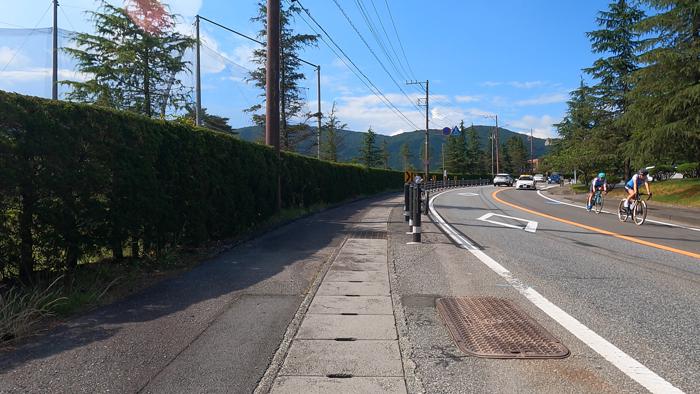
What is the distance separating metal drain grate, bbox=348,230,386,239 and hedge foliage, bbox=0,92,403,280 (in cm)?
300

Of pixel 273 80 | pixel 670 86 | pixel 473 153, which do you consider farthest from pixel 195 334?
pixel 473 153

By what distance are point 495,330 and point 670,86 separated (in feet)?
78.9

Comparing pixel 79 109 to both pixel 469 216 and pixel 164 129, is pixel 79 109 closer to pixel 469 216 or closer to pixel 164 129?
pixel 164 129

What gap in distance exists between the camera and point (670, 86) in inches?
914

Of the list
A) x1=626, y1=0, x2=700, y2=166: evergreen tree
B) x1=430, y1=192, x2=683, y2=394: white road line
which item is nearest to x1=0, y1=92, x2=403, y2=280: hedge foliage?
x1=430, y1=192, x2=683, y2=394: white road line

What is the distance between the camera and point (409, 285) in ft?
21.8

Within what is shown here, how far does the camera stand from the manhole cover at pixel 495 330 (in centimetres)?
413

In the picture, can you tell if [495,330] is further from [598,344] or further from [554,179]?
[554,179]

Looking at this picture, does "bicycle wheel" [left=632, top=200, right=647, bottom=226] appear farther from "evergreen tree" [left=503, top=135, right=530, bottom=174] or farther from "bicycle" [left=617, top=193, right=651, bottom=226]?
"evergreen tree" [left=503, top=135, right=530, bottom=174]

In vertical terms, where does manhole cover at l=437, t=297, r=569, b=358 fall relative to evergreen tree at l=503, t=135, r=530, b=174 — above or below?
below

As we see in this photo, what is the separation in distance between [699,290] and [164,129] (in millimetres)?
8270

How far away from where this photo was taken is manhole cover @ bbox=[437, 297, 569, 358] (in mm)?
4129

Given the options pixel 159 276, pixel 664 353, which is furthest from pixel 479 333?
pixel 159 276

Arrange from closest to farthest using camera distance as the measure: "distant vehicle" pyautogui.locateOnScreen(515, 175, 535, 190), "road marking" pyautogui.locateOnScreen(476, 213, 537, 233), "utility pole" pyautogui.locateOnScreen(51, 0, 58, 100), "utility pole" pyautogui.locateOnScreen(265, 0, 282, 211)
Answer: "road marking" pyautogui.locateOnScreen(476, 213, 537, 233)
"utility pole" pyautogui.locateOnScreen(265, 0, 282, 211)
"utility pole" pyautogui.locateOnScreen(51, 0, 58, 100)
"distant vehicle" pyautogui.locateOnScreen(515, 175, 535, 190)
